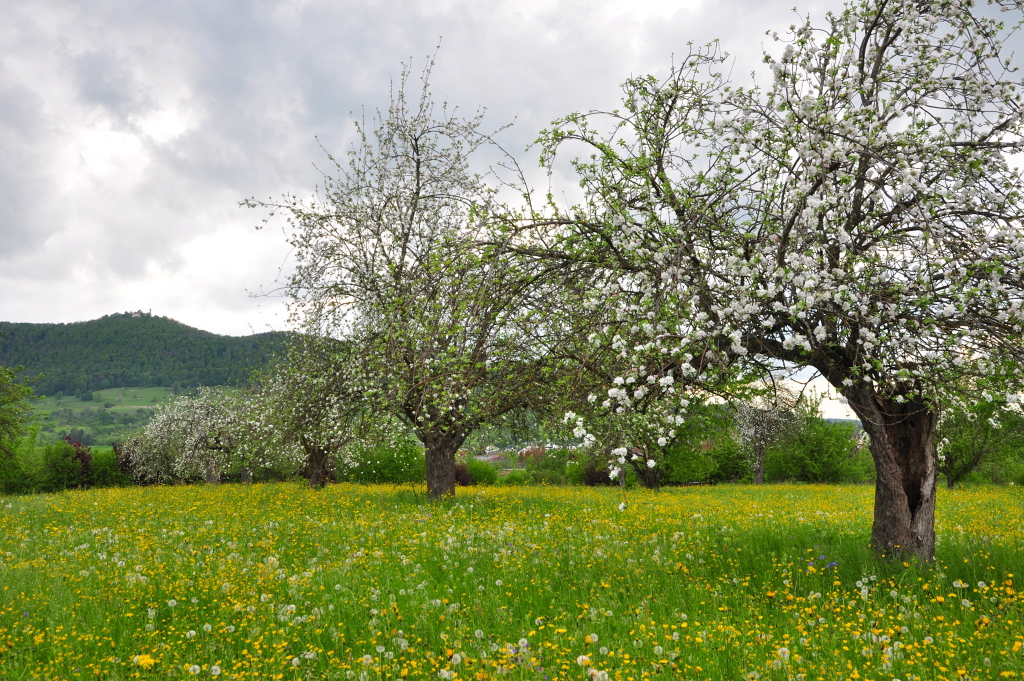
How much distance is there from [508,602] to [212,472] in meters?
36.3

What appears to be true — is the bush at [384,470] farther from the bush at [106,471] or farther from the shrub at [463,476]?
the bush at [106,471]

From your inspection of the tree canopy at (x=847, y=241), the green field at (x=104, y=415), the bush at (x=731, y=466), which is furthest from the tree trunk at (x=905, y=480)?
the green field at (x=104, y=415)

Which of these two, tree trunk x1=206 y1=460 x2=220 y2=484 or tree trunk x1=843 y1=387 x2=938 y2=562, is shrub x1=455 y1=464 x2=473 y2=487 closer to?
tree trunk x1=206 y1=460 x2=220 y2=484

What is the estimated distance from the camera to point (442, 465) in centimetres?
1738

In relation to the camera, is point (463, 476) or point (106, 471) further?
point (463, 476)

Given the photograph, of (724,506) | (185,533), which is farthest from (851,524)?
(185,533)

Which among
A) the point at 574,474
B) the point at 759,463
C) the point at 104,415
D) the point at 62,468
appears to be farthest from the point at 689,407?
the point at 104,415

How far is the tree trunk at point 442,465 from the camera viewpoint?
17.1 meters

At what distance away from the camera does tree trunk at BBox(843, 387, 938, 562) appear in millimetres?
8273

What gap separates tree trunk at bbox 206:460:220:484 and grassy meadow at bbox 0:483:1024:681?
25.2 meters

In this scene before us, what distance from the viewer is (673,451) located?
32438mm

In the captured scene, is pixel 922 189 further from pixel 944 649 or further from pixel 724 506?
pixel 724 506

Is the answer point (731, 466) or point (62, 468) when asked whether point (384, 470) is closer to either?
point (62, 468)

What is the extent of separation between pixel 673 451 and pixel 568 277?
27.3 m
